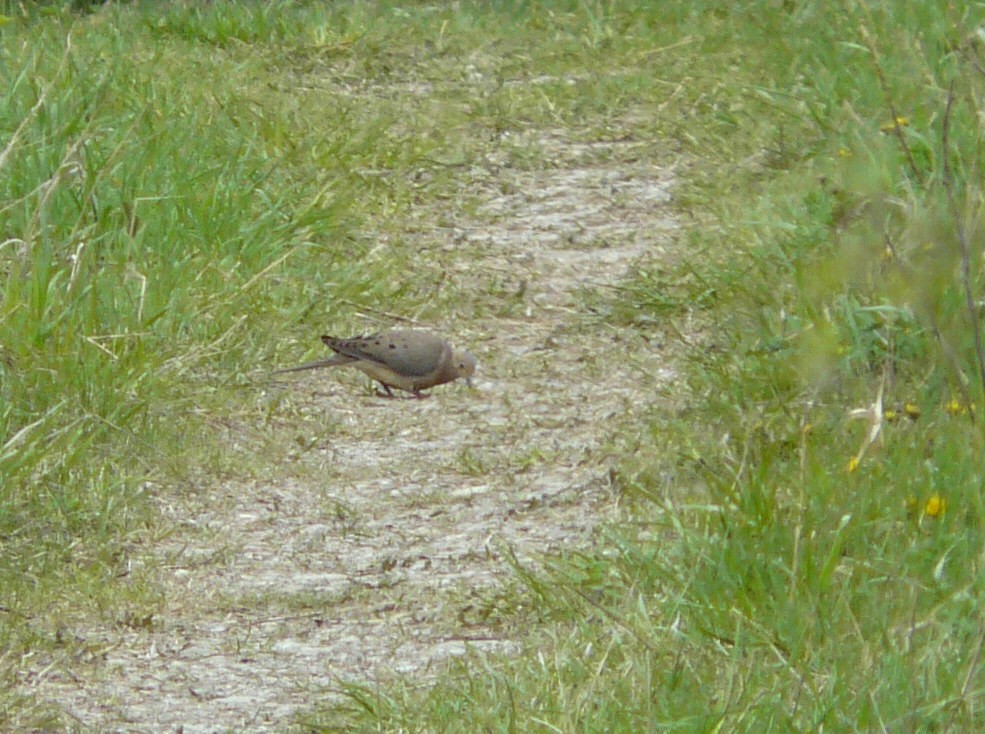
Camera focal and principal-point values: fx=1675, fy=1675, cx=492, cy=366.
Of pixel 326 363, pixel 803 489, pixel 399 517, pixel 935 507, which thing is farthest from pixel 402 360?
pixel 935 507

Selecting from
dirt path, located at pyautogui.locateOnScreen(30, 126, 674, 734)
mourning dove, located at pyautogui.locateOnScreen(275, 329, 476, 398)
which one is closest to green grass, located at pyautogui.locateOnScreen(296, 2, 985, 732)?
dirt path, located at pyautogui.locateOnScreen(30, 126, 674, 734)

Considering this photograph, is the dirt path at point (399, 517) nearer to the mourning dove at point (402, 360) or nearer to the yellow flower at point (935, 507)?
the mourning dove at point (402, 360)

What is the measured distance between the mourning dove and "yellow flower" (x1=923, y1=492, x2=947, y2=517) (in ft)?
6.26

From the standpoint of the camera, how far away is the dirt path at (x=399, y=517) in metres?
3.68

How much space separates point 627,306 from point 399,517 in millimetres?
1581

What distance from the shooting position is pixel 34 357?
4672 millimetres

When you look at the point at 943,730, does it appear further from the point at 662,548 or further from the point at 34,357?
the point at 34,357

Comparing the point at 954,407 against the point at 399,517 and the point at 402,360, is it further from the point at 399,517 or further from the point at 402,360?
the point at 402,360

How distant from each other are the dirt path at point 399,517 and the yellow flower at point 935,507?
939mm

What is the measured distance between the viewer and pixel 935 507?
363cm

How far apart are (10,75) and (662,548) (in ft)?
12.2

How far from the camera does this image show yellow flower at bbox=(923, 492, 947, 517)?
3627 millimetres

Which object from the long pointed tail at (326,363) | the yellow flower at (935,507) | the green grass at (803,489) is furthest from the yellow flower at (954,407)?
the long pointed tail at (326,363)

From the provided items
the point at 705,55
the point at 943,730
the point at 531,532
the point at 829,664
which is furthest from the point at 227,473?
the point at 705,55
